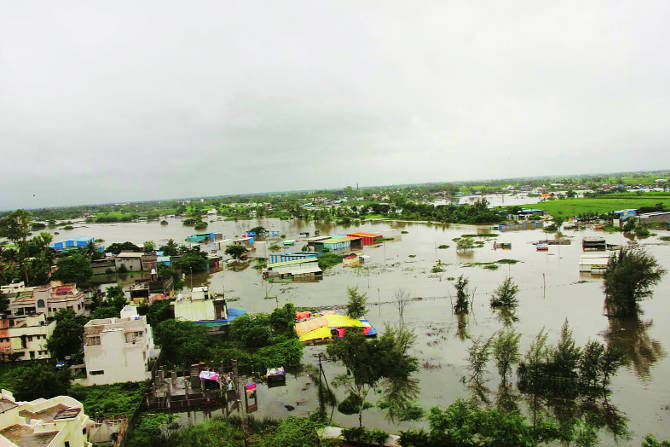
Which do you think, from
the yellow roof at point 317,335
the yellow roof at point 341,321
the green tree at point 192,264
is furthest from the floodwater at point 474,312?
the green tree at point 192,264

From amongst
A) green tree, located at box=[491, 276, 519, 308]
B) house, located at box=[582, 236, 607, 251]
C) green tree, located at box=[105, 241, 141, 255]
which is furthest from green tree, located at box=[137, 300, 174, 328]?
house, located at box=[582, 236, 607, 251]

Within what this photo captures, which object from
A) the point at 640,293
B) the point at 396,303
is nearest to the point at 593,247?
the point at 640,293

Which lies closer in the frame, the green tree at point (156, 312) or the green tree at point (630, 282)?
the green tree at point (630, 282)

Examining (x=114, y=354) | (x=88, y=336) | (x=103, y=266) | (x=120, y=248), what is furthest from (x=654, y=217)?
(x=120, y=248)

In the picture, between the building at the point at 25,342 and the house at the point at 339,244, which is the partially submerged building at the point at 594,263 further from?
the building at the point at 25,342

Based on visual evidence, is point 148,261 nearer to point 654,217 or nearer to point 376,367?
point 376,367

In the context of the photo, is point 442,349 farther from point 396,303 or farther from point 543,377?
point 396,303
